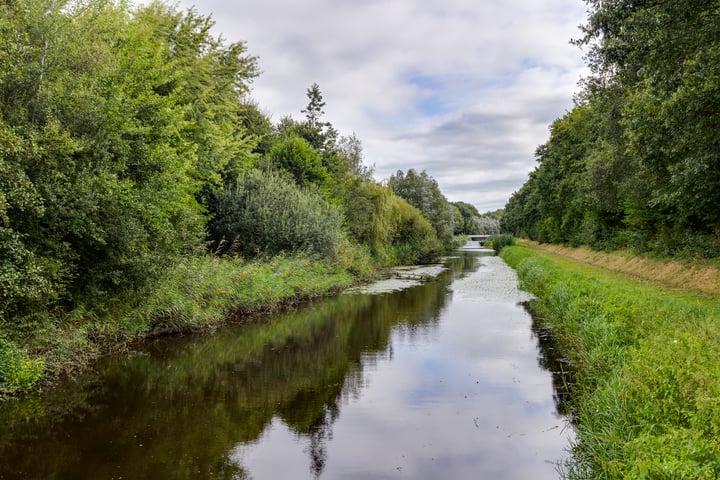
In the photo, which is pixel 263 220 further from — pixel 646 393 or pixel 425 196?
pixel 425 196

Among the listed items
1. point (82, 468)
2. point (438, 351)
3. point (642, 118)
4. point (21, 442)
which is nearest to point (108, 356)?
point (21, 442)

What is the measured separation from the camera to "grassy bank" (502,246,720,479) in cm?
363

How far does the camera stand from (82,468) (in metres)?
5.45

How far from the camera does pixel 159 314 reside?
12.0 m

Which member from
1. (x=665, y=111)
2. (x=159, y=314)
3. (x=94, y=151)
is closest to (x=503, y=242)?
(x=665, y=111)

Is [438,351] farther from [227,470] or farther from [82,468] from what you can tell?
[82,468]

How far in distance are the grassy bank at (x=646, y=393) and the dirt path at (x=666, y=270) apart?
6995 millimetres

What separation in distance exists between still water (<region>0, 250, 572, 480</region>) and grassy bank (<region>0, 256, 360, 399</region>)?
0.46 metres

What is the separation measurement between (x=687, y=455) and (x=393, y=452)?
11.6 ft

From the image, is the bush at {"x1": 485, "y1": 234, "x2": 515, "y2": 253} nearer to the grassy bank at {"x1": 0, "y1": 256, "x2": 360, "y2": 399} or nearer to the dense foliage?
the grassy bank at {"x1": 0, "y1": 256, "x2": 360, "y2": 399}

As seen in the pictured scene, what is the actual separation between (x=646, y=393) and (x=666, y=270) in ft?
55.0

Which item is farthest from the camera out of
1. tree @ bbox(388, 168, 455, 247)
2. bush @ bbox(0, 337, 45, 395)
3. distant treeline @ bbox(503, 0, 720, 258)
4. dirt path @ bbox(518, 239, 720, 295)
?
tree @ bbox(388, 168, 455, 247)

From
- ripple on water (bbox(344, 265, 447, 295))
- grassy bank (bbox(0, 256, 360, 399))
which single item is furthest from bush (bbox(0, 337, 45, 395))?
ripple on water (bbox(344, 265, 447, 295))

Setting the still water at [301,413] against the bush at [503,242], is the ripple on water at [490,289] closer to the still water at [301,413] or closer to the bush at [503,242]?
the still water at [301,413]
